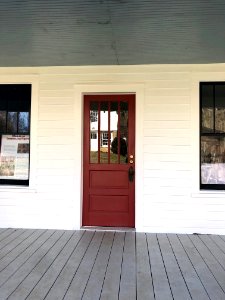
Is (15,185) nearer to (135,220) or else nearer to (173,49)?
(135,220)

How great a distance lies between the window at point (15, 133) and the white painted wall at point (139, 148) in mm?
174

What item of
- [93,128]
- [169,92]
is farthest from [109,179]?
[169,92]

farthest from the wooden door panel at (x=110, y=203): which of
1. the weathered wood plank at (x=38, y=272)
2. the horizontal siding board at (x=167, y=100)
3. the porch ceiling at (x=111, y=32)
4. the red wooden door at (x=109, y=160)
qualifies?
the porch ceiling at (x=111, y=32)

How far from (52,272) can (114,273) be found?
26.2 inches

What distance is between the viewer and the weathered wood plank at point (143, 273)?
3.28 m

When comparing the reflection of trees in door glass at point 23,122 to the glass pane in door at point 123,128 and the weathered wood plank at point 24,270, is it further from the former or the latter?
the weathered wood plank at point 24,270

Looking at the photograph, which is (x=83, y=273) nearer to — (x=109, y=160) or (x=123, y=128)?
(x=109, y=160)

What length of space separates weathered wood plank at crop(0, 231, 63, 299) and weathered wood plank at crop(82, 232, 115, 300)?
0.69 metres

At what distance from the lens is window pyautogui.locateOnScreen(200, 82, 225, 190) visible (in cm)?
558

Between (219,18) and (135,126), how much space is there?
233 cm

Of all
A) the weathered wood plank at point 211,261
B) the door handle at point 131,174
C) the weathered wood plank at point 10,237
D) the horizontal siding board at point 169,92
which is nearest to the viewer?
the weathered wood plank at point 211,261

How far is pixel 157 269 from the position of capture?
3.91 m

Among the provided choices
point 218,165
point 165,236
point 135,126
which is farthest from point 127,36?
point 165,236

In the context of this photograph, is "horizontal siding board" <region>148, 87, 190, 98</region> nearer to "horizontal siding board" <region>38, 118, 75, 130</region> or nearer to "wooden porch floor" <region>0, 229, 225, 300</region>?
"horizontal siding board" <region>38, 118, 75, 130</region>
